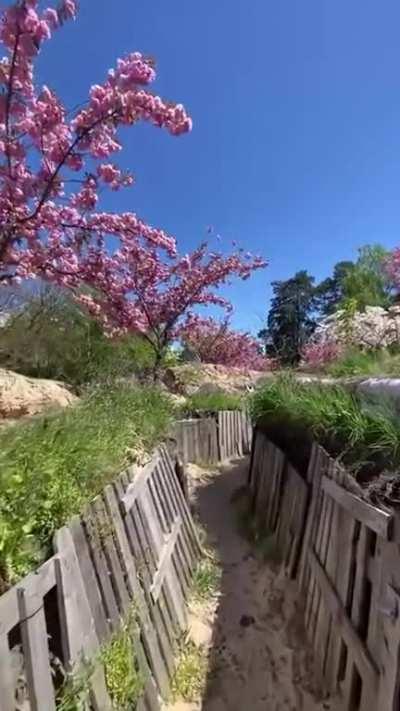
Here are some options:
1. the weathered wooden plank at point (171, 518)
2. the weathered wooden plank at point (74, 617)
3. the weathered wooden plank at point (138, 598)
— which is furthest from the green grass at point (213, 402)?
the weathered wooden plank at point (74, 617)

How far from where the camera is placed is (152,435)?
4598 mm

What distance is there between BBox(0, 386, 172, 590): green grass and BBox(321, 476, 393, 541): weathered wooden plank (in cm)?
133

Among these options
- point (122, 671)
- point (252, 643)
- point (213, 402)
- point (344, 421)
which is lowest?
point (252, 643)

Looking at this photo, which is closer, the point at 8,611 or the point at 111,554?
the point at 8,611

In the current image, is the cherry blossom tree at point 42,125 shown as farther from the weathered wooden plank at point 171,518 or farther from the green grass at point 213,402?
the green grass at point 213,402

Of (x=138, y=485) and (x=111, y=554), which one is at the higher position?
(x=138, y=485)

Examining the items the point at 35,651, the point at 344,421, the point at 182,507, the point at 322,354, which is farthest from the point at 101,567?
the point at 322,354

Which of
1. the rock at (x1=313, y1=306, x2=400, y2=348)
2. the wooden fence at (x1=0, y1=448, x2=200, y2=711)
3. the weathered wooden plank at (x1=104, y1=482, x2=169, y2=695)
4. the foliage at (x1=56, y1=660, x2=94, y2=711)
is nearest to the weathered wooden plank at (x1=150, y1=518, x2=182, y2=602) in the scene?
the wooden fence at (x1=0, y1=448, x2=200, y2=711)

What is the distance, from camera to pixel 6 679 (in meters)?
1.41

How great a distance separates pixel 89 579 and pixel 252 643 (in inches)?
80.0

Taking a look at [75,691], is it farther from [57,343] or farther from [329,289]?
[329,289]

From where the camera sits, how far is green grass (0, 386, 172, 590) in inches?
69.2

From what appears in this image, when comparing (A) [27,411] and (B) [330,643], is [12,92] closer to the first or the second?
(A) [27,411]

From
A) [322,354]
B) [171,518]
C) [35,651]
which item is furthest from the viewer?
[322,354]
